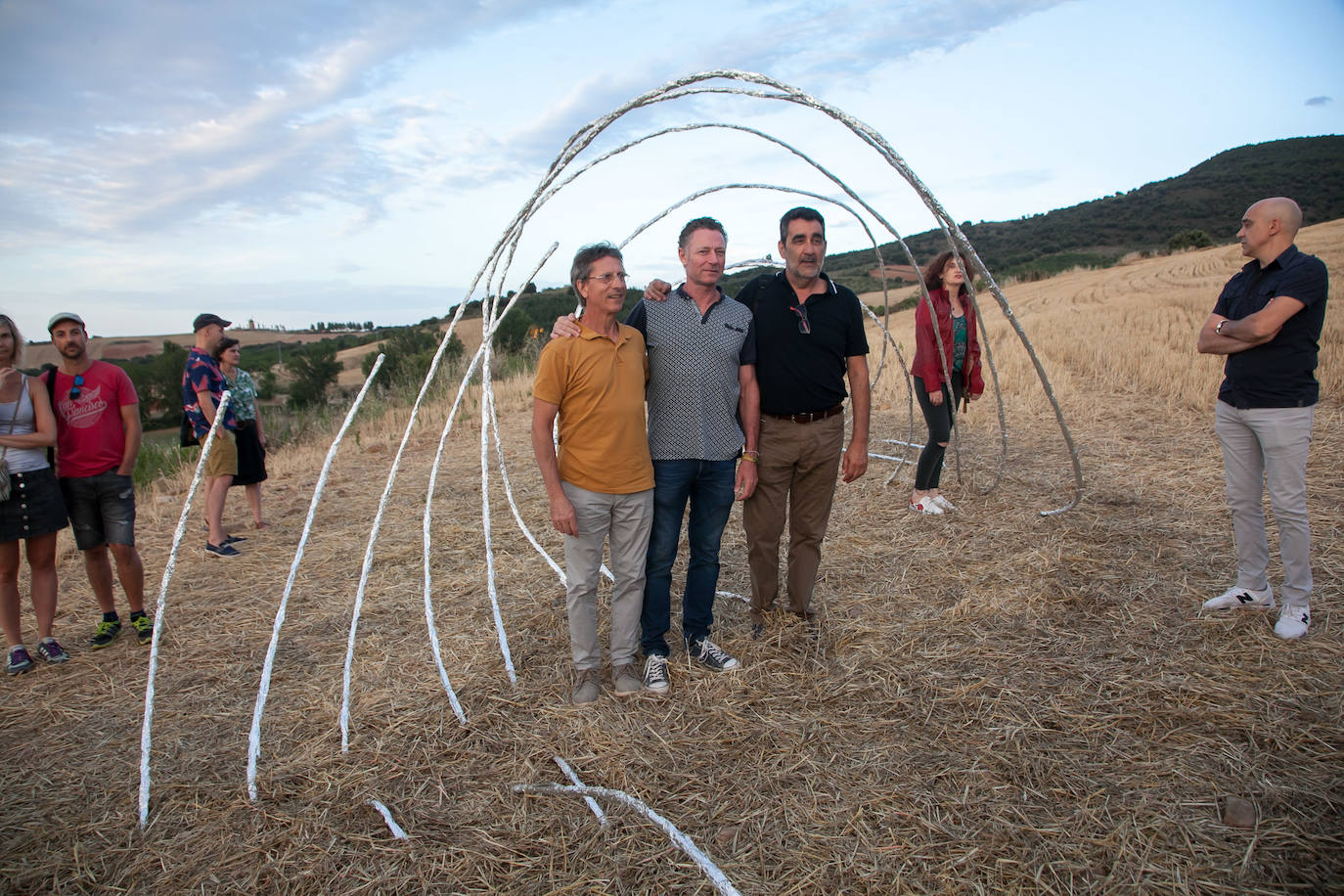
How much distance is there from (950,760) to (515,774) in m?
1.84

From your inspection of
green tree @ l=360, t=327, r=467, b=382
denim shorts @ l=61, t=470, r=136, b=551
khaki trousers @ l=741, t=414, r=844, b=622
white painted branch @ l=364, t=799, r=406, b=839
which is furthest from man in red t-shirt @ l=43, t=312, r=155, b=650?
green tree @ l=360, t=327, r=467, b=382

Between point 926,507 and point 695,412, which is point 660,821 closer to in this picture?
point 695,412

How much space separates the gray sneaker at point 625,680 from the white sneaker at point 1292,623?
325 cm

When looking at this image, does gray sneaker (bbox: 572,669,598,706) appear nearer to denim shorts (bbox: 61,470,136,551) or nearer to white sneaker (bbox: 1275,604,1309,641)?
denim shorts (bbox: 61,470,136,551)

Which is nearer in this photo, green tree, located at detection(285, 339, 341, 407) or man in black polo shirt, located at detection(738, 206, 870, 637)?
man in black polo shirt, located at detection(738, 206, 870, 637)

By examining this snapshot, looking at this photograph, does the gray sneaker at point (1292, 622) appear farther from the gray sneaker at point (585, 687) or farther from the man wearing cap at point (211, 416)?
the man wearing cap at point (211, 416)

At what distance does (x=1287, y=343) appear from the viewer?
11.7 feet

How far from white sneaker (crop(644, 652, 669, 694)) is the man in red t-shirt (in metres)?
3.21

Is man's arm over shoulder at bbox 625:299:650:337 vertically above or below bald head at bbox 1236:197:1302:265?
below

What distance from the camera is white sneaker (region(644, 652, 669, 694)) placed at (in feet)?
11.8

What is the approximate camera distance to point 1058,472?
22.6ft

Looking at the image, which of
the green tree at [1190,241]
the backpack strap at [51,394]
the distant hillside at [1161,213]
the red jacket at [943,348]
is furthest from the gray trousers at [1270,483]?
the green tree at [1190,241]

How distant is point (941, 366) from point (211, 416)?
6.03 m

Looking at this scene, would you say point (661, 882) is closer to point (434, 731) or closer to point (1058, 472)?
point (434, 731)
